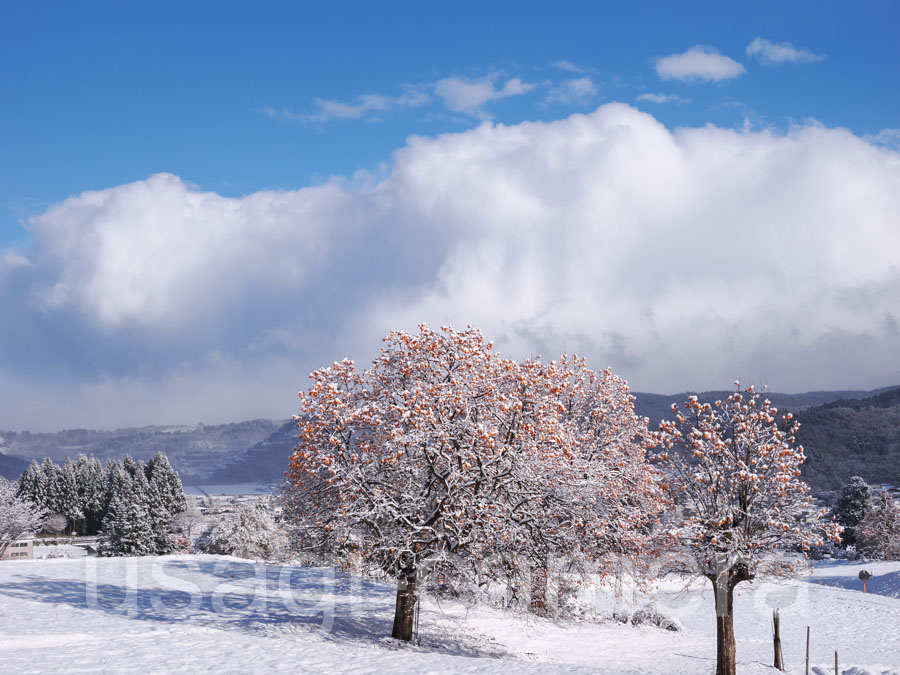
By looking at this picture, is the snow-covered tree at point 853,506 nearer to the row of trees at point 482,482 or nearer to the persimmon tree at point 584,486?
the persimmon tree at point 584,486

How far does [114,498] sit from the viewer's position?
77.2 meters

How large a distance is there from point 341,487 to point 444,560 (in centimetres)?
333

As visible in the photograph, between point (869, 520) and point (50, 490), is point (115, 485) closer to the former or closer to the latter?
point (50, 490)

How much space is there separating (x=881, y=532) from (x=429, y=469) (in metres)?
68.8

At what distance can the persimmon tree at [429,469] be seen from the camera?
17312 mm

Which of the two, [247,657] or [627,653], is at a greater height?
[247,657]

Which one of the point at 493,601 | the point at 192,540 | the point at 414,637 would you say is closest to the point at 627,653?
the point at 493,601

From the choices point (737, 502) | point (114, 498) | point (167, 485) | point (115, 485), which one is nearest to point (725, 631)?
point (737, 502)

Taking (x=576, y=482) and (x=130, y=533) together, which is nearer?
(x=576, y=482)

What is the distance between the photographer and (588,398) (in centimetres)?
2781

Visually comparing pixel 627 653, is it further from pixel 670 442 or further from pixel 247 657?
pixel 247 657

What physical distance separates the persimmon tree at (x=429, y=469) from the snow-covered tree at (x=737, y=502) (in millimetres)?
2377

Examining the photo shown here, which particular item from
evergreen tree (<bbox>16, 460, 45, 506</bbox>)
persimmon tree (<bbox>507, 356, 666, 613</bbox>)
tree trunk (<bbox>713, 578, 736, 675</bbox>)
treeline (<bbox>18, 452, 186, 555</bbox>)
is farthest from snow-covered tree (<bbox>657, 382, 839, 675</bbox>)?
evergreen tree (<bbox>16, 460, 45, 506</bbox>)

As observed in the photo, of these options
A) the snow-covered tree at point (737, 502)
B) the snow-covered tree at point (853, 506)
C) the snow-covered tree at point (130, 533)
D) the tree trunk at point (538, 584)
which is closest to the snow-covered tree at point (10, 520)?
the snow-covered tree at point (130, 533)
